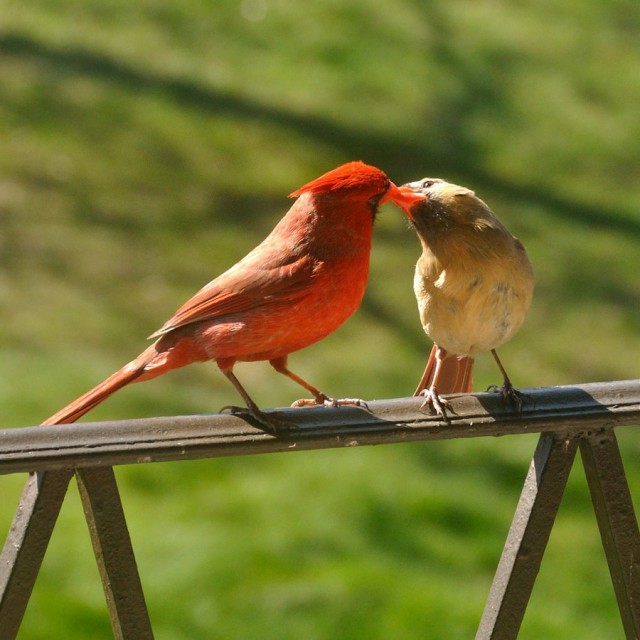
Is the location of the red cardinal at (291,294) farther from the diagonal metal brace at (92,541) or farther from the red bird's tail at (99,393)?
the diagonal metal brace at (92,541)

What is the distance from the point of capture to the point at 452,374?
3424 mm

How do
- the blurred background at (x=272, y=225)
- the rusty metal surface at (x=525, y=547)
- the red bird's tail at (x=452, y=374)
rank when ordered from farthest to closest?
the blurred background at (x=272, y=225) < the red bird's tail at (x=452, y=374) < the rusty metal surface at (x=525, y=547)

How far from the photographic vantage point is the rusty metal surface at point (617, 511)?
246 cm

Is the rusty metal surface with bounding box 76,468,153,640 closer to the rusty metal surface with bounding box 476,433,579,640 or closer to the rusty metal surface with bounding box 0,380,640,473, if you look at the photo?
the rusty metal surface with bounding box 0,380,640,473

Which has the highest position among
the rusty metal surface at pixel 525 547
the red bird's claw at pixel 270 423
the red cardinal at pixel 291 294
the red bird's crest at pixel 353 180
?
the red bird's crest at pixel 353 180

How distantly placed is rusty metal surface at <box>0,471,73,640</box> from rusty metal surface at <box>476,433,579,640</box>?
33.4 inches

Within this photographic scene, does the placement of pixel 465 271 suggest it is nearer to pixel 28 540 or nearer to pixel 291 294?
pixel 291 294

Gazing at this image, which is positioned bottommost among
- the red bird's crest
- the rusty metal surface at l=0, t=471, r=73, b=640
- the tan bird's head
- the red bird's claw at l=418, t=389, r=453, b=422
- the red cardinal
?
the rusty metal surface at l=0, t=471, r=73, b=640

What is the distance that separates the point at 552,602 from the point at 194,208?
11.3 ft

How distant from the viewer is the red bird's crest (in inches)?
110

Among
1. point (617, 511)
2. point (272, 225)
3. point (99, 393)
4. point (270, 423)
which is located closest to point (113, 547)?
point (270, 423)

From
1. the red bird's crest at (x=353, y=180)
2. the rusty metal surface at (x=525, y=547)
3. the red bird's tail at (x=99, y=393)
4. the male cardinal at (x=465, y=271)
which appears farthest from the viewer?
the male cardinal at (x=465, y=271)

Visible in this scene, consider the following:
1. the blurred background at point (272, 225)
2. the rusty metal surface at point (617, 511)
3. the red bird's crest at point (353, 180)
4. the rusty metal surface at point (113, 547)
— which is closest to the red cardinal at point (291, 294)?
the red bird's crest at point (353, 180)

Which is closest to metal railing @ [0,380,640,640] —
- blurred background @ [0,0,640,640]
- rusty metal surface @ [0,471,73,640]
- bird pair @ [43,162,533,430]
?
rusty metal surface @ [0,471,73,640]
